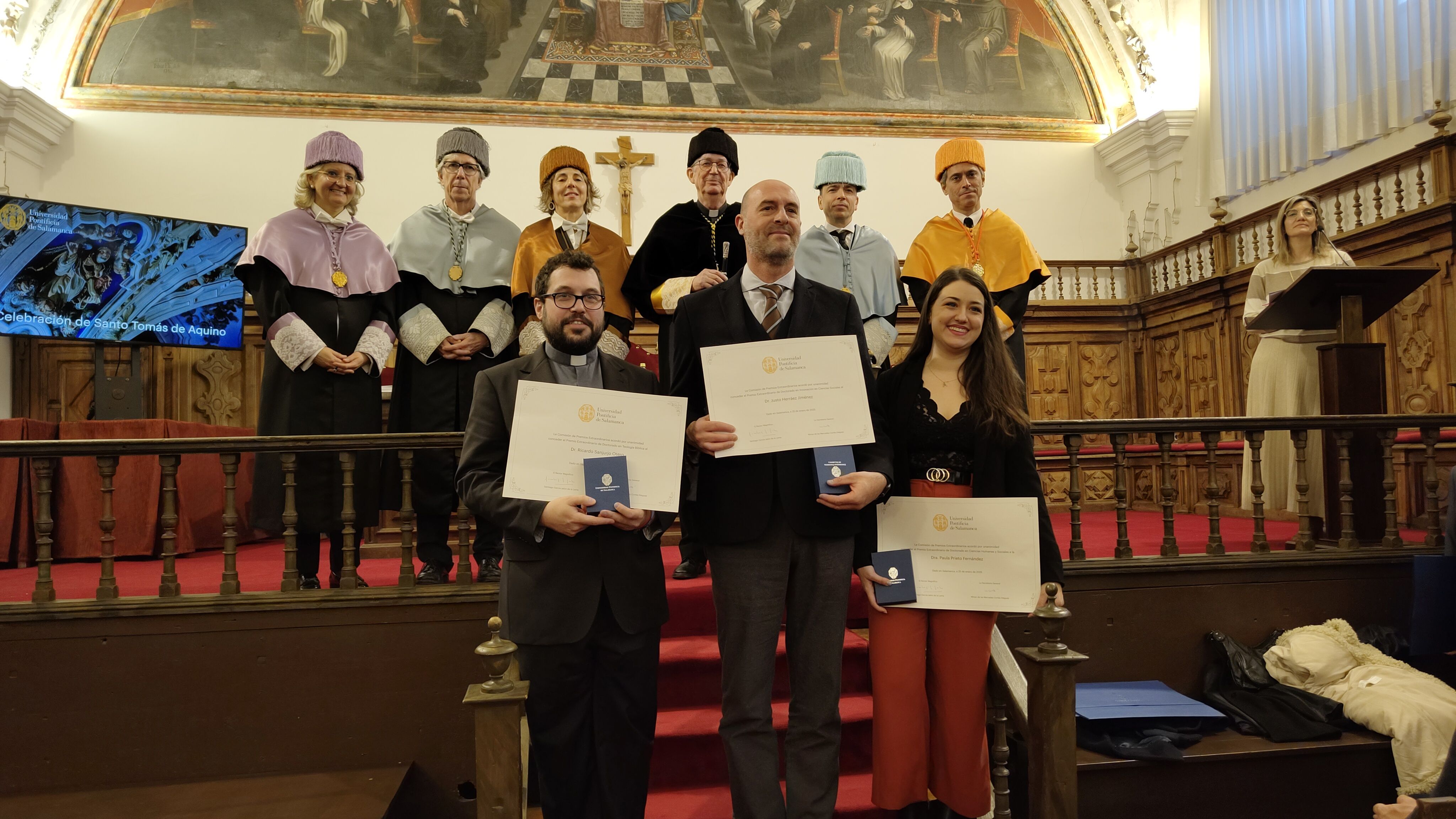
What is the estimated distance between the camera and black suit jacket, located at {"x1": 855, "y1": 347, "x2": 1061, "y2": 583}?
2439 mm

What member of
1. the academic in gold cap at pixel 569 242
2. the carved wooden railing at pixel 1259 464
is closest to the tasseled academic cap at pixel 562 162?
the academic in gold cap at pixel 569 242

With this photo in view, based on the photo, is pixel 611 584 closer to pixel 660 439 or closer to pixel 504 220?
pixel 660 439

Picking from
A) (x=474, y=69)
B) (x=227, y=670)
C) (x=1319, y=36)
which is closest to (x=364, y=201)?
(x=474, y=69)

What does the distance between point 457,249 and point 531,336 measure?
1.87 feet

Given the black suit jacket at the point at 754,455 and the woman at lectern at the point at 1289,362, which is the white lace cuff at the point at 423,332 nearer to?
the black suit jacket at the point at 754,455

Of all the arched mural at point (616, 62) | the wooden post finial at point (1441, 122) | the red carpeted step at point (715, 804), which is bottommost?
the red carpeted step at point (715, 804)

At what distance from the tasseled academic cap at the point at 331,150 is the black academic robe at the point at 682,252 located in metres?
1.08

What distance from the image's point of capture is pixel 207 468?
558 centimetres

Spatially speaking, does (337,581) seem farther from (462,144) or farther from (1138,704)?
(1138,704)

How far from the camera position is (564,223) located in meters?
3.54

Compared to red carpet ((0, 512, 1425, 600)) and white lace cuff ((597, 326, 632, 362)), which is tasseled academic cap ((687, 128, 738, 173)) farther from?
red carpet ((0, 512, 1425, 600))

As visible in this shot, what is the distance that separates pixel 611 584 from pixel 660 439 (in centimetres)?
42

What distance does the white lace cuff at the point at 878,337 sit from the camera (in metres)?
3.61

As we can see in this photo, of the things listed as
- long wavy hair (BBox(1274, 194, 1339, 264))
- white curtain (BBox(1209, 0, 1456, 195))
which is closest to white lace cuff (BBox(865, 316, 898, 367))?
long wavy hair (BBox(1274, 194, 1339, 264))
